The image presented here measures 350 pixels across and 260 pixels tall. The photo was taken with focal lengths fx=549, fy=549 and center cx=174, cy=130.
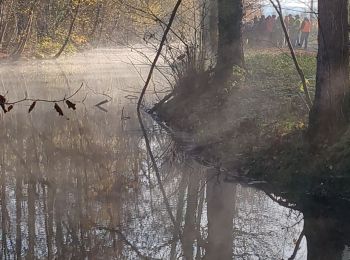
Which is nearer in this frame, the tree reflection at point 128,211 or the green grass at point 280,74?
the tree reflection at point 128,211

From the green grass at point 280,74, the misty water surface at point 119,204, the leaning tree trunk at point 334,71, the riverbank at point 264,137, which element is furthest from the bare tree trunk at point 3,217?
the green grass at point 280,74

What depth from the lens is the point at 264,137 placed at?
8961 mm

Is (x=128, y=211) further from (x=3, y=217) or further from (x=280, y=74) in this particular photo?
(x=280, y=74)

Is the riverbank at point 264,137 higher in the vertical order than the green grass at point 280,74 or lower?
lower

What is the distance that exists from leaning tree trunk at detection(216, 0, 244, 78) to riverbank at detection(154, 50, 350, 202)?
0.56 meters

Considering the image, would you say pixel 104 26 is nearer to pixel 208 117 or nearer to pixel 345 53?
pixel 208 117

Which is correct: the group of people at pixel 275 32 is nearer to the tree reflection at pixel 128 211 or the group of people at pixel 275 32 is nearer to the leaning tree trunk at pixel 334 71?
the tree reflection at pixel 128 211

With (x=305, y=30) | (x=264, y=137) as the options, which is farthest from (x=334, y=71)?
(x=305, y=30)

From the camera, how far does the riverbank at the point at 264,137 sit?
739 centimetres

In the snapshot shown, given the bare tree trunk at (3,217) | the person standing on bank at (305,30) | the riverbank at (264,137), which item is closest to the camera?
the bare tree trunk at (3,217)

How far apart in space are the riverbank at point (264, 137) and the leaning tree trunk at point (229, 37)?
1.85 ft

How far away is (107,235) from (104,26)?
3910 centimetres

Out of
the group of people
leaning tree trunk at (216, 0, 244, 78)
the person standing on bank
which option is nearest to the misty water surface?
leaning tree trunk at (216, 0, 244, 78)

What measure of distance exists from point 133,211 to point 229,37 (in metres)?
7.29
